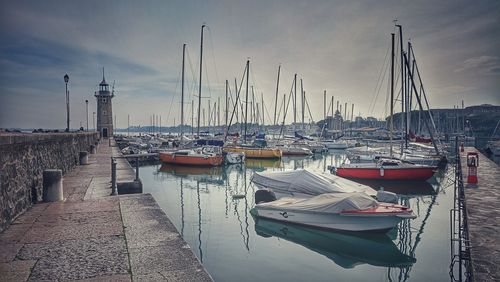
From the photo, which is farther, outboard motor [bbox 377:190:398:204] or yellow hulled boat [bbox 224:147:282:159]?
yellow hulled boat [bbox 224:147:282:159]

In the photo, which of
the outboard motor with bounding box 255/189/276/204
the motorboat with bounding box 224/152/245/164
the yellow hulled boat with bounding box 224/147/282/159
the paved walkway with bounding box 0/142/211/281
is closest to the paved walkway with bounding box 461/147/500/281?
the paved walkway with bounding box 0/142/211/281

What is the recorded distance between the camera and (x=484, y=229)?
324 inches

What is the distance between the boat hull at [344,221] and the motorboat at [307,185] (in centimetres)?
209

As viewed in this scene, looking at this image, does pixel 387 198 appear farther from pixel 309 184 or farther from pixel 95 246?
pixel 95 246

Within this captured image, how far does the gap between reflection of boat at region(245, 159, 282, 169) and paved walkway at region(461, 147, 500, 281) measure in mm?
20381

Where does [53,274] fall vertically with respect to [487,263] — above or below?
above

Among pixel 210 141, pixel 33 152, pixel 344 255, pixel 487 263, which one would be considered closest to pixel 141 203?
pixel 33 152

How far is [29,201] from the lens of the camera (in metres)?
8.35

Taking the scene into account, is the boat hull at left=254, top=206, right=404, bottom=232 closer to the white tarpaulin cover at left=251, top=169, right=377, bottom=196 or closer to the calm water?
the calm water

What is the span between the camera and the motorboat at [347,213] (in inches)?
413

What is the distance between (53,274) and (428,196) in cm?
2024

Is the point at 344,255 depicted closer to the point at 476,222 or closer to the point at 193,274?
the point at 476,222

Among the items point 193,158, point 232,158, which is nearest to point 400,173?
point 232,158

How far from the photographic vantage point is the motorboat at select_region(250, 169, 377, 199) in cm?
1339
